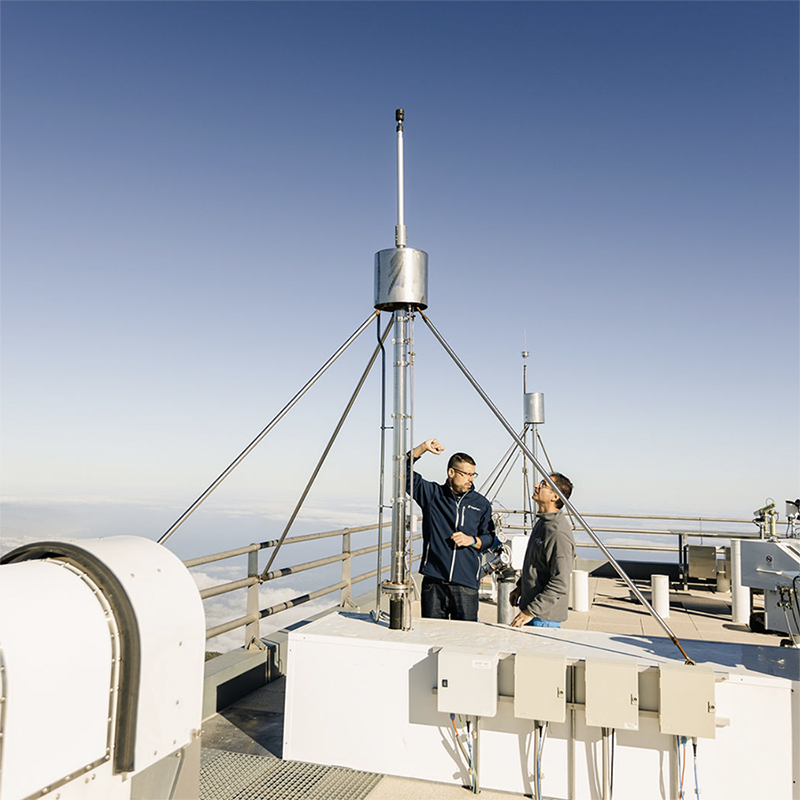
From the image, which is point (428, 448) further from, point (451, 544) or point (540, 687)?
point (540, 687)

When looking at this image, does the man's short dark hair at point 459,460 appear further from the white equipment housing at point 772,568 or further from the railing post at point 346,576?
the white equipment housing at point 772,568

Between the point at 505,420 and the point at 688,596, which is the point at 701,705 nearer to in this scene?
the point at 505,420

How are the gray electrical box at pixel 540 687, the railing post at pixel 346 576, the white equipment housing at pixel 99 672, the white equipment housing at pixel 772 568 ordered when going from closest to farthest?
1. the white equipment housing at pixel 99 672
2. the gray electrical box at pixel 540 687
3. the railing post at pixel 346 576
4. the white equipment housing at pixel 772 568

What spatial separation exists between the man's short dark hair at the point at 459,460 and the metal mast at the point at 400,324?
0.65 meters

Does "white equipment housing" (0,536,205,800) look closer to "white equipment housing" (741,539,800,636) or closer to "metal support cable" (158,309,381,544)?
"metal support cable" (158,309,381,544)

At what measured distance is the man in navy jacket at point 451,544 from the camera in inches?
197

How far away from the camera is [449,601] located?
504cm

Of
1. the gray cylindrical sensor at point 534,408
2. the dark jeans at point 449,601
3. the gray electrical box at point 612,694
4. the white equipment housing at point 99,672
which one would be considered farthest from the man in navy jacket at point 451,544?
the gray cylindrical sensor at point 534,408

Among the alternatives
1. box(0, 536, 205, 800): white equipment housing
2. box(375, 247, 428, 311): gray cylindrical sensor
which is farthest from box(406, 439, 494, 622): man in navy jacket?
box(0, 536, 205, 800): white equipment housing

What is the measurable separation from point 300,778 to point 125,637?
224 centimetres

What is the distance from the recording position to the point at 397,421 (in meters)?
4.45

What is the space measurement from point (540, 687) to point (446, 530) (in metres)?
1.62

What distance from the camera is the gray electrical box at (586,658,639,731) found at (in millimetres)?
3414

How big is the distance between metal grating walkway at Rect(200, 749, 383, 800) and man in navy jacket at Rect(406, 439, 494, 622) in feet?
4.47
